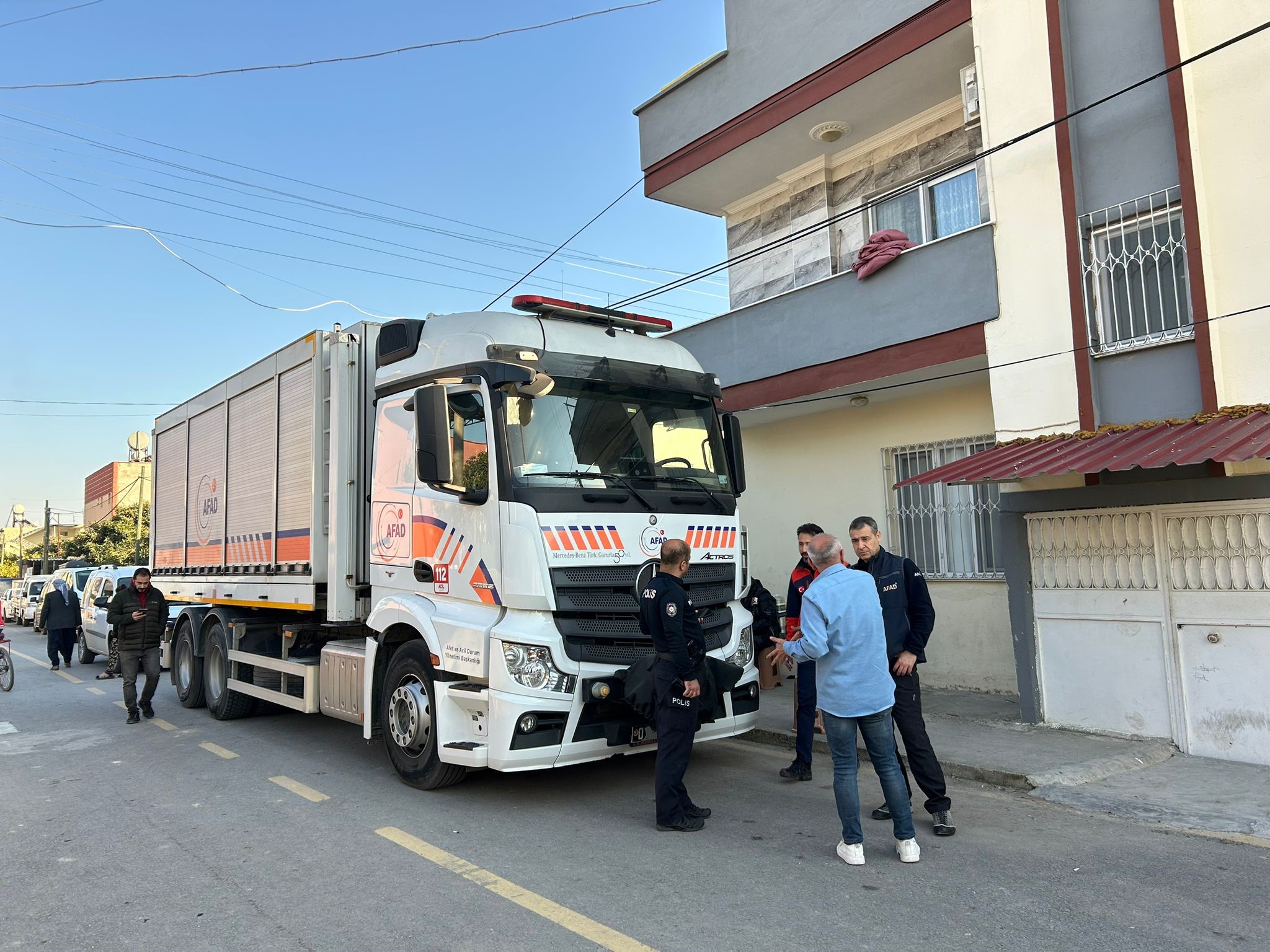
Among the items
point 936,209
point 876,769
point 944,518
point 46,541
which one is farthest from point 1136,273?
point 46,541

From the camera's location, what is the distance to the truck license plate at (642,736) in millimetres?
6059

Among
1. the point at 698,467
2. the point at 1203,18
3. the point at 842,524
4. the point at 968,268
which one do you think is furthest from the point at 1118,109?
the point at 842,524

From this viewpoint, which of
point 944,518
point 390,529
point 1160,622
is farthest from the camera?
point 944,518

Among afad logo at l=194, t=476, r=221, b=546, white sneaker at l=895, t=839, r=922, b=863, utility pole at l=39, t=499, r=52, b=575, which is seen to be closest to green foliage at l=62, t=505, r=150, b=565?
utility pole at l=39, t=499, r=52, b=575

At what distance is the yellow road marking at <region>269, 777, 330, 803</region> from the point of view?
6488mm

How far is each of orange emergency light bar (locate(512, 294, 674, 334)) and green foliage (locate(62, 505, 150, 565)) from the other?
41.9 meters

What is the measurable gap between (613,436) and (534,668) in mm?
1748

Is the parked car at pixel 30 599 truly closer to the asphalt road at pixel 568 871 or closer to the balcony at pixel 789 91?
the balcony at pixel 789 91

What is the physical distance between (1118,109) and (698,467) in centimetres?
481

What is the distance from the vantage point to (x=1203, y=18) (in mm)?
7242

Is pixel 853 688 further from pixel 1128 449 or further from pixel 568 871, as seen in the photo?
pixel 1128 449

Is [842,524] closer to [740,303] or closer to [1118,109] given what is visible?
[740,303]

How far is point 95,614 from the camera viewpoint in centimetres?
1612

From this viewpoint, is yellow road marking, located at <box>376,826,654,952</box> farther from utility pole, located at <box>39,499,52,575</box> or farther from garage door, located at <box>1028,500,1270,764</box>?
utility pole, located at <box>39,499,52,575</box>
